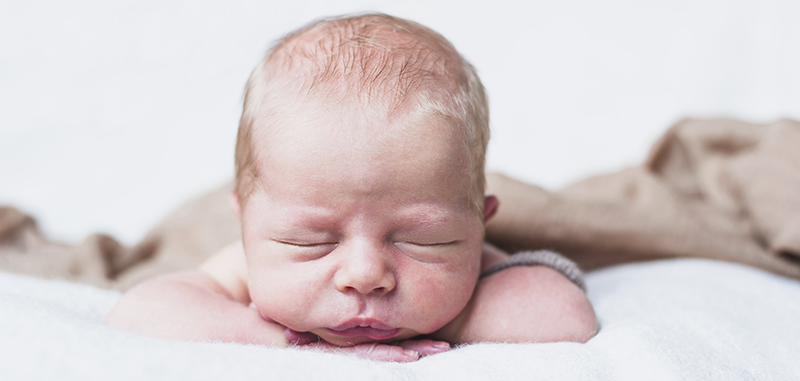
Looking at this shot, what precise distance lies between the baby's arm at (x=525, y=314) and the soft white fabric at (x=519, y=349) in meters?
0.04

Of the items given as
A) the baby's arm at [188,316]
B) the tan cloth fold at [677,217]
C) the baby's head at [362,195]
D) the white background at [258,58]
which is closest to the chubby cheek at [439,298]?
the baby's head at [362,195]

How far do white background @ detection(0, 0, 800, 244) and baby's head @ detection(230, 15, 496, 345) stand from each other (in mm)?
1376

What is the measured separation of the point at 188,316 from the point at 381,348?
0.30m

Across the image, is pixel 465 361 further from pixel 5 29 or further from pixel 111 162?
pixel 5 29

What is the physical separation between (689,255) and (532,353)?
0.80 m

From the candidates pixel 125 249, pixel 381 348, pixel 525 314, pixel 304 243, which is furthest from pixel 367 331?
pixel 125 249

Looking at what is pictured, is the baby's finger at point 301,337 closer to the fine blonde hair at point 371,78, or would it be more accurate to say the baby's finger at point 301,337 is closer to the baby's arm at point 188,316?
the baby's arm at point 188,316

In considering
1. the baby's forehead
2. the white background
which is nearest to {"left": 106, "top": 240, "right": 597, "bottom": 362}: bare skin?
the baby's forehead

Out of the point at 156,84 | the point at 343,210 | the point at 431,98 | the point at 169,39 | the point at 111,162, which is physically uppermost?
the point at 431,98

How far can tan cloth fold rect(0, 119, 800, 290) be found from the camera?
142 centimetres

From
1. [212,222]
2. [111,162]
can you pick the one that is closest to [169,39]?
[111,162]

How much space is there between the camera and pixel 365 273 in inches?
32.6

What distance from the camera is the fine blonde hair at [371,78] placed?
91cm

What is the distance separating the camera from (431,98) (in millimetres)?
922
